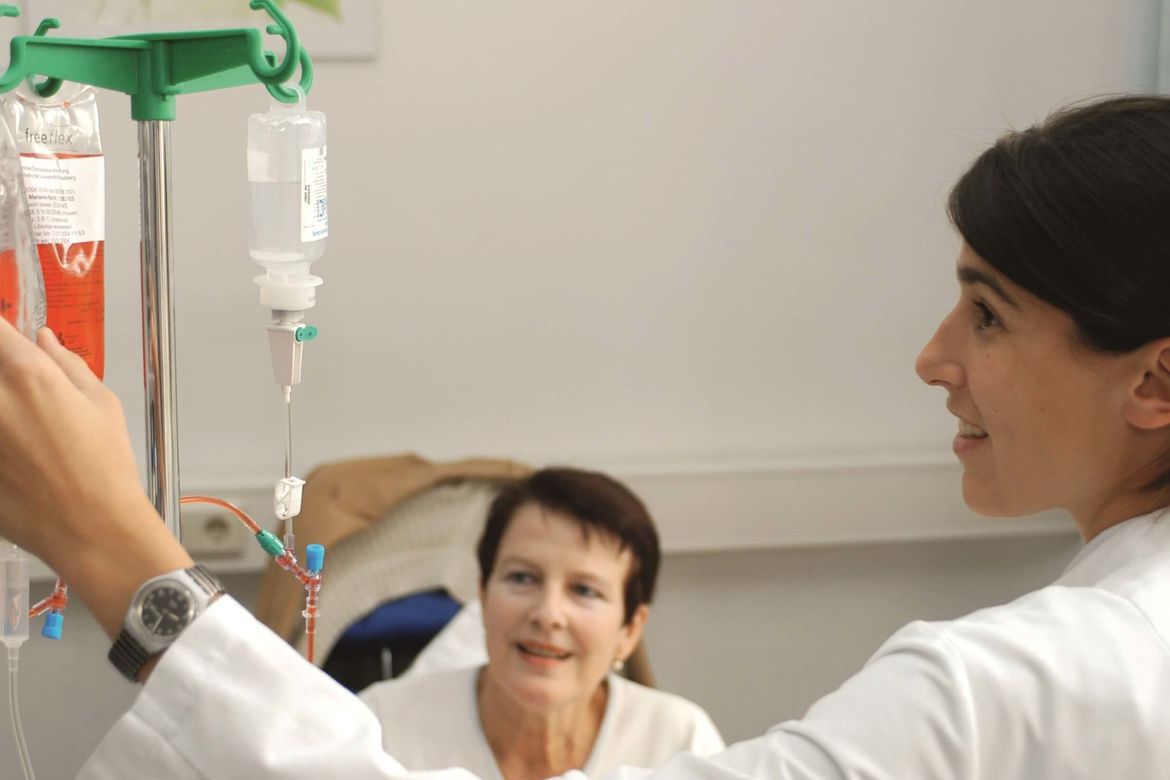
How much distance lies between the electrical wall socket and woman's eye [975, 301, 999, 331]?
1840 millimetres

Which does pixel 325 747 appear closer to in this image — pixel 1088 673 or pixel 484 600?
pixel 1088 673

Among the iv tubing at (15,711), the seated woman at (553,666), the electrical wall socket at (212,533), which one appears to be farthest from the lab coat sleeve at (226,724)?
the electrical wall socket at (212,533)

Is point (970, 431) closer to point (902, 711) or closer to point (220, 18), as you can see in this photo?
point (902, 711)

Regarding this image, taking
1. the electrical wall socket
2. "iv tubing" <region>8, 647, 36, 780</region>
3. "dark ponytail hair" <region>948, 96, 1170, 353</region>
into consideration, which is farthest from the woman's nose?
the electrical wall socket

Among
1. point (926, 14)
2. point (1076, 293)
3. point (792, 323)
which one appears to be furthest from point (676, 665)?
point (1076, 293)

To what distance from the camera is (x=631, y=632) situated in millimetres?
2377

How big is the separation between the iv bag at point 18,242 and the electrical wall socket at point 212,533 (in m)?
1.81

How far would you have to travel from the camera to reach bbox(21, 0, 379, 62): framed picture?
2.61m

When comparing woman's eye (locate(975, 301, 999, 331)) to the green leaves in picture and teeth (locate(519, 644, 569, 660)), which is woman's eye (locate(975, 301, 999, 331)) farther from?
the green leaves in picture

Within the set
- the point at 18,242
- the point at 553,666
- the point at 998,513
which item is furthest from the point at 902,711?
the point at 553,666

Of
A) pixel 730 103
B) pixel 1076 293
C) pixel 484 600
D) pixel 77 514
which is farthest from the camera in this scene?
pixel 730 103

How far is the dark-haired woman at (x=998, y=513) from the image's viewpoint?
0.87 metres

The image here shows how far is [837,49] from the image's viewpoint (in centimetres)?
291

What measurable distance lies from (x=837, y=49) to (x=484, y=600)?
1469mm
